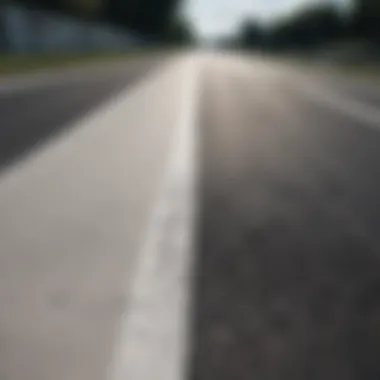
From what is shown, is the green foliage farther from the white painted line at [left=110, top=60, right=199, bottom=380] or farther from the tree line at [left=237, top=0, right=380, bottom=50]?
the white painted line at [left=110, top=60, right=199, bottom=380]

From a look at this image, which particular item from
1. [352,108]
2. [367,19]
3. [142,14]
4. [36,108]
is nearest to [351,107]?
[352,108]

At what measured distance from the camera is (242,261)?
625 cm

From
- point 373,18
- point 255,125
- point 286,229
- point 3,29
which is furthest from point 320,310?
point 373,18

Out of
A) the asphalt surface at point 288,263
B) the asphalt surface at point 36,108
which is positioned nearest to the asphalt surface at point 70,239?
the asphalt surface at point 36,108

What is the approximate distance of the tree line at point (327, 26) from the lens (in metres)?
104

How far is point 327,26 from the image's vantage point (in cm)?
15025

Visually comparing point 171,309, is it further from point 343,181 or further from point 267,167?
point 267,167

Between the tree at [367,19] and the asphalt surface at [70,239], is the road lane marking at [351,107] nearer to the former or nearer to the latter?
the asphalt surface at [70,239]

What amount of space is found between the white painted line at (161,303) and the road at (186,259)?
1 cm

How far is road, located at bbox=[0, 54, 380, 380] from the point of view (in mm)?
4168

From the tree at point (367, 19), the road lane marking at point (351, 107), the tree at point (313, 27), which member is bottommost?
the tree at point (313, 27)

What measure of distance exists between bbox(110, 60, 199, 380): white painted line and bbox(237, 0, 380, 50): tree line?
311 feet

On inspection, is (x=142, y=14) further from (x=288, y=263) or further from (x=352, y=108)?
(x=288, y=263)

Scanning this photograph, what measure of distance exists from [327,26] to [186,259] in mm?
148896
